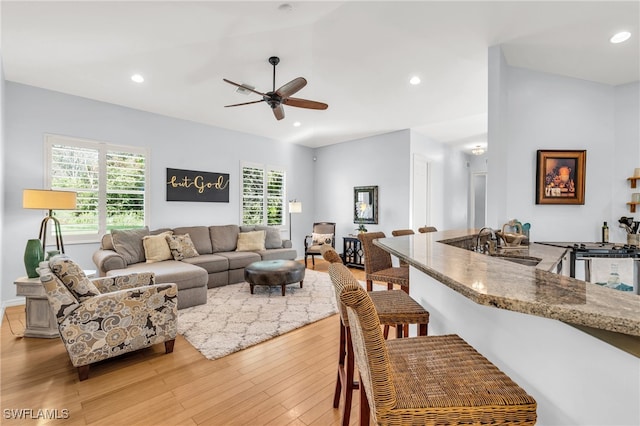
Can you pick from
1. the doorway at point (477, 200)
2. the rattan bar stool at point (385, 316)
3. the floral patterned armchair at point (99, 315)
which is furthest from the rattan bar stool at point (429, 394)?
the doorway at point (477, 200)

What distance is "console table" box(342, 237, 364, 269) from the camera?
20.1 feet

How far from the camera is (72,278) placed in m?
2.15

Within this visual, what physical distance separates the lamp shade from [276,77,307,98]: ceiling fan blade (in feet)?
8.69

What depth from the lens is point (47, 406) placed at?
1.86 meters

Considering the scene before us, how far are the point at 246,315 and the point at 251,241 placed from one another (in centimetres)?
227

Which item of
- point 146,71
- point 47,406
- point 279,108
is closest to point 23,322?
point 47,406

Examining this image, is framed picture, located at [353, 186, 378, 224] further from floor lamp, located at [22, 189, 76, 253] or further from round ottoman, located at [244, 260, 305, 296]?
floor lamp, located at [22, 189, 76, 253]

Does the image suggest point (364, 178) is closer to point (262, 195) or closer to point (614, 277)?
point (262, 195)

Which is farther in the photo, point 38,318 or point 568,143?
point 568,143

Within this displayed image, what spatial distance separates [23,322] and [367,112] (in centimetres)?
526

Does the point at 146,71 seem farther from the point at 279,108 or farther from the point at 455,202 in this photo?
the point at 455,202

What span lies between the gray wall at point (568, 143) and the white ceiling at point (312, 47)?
0.19 m

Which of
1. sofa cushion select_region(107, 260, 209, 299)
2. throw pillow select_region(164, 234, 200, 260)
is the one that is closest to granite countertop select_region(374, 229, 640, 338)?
sofa cushion select_region(107, 260, 209, 299)

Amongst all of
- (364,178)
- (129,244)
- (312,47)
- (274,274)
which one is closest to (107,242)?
(129,244)
